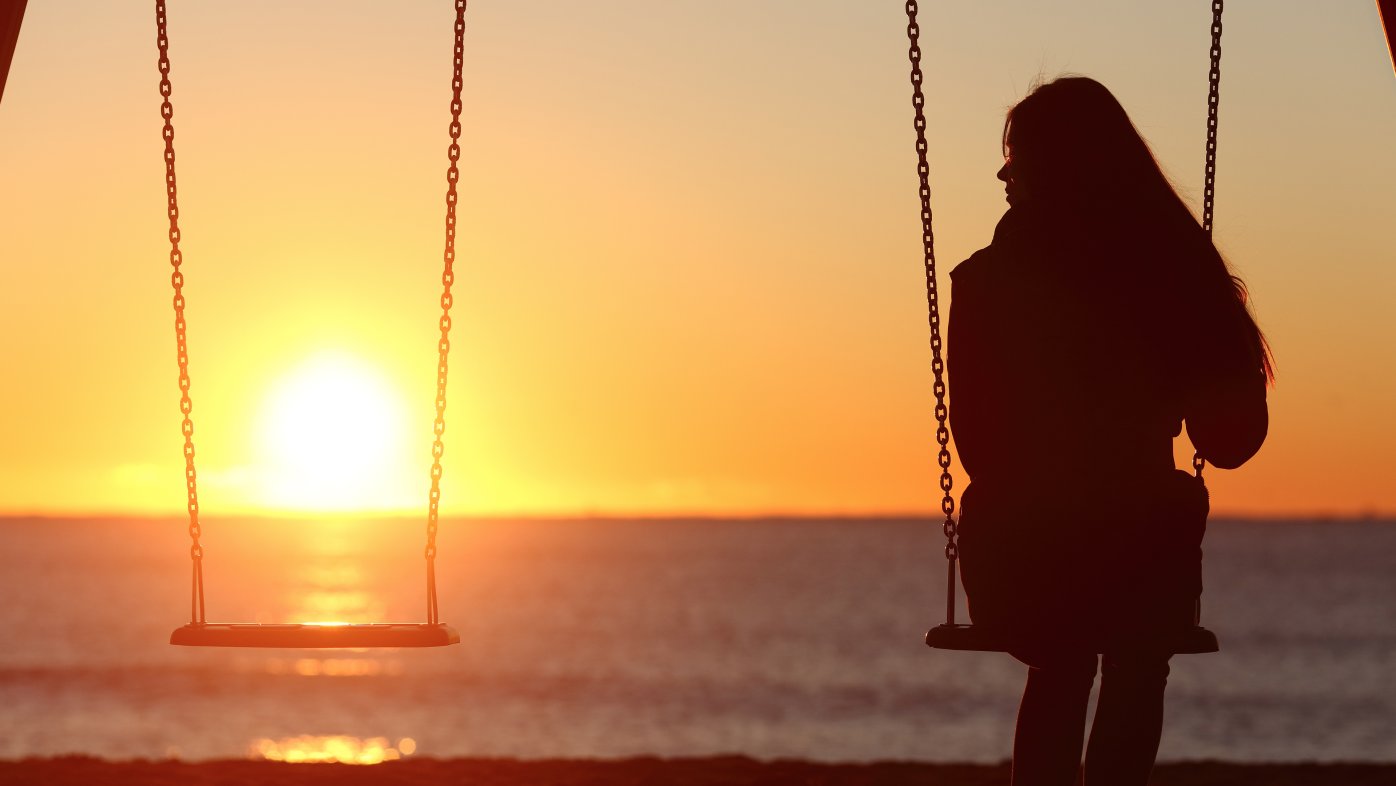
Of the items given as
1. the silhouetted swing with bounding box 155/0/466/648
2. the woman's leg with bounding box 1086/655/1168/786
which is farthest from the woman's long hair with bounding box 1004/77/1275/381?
the silhouetted swing with bounding box 155/0/466/648

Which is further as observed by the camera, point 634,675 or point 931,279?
point 634,675

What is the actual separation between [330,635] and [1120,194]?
2681mm

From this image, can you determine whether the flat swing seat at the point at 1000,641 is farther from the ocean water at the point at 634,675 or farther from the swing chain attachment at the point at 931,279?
the ocean water at the point at 634,675

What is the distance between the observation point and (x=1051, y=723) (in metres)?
4.52

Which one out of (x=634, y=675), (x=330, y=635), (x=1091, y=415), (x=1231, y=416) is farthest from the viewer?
(x=634, y=675)

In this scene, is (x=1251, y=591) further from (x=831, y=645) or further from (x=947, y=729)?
(x=947, y=729)

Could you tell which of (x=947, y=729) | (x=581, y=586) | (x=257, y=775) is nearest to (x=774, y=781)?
(x=257, y=775)

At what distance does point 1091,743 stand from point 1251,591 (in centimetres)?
8205

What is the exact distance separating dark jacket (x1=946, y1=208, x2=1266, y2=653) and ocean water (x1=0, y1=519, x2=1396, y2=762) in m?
26.8

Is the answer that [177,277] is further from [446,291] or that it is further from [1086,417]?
[1086,417]

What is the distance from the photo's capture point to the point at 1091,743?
179 inches

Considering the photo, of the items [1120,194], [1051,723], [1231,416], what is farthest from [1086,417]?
[1051,723]

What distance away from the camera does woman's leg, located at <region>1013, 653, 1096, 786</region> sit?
4504 mm

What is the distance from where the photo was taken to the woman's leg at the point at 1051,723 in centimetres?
450
